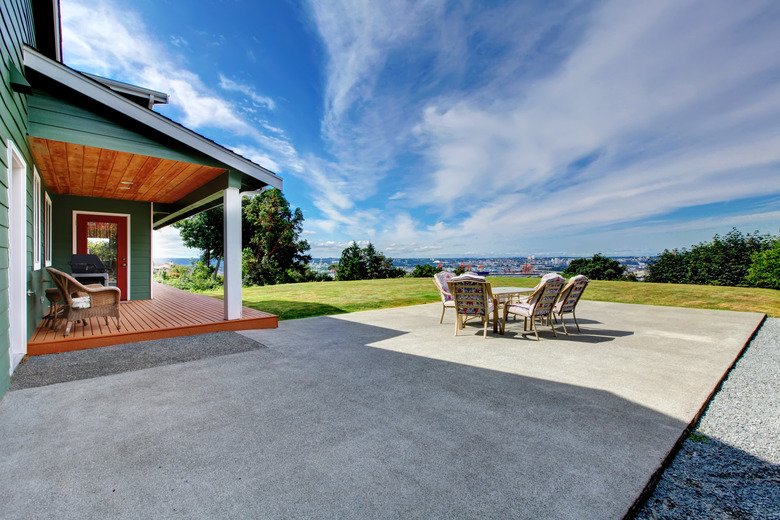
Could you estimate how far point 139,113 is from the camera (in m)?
4.57

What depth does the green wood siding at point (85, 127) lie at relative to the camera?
4.14 metres

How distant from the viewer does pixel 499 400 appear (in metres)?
2.95

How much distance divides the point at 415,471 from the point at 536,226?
885 inches

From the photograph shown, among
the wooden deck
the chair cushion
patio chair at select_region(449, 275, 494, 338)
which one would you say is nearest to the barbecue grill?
the wooden deck

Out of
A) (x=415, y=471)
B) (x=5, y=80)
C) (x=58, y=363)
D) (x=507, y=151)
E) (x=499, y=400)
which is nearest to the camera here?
(x=415, y=471)

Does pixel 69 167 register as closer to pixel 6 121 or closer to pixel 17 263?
pixel 17 263

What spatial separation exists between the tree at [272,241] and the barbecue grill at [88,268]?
12.2m

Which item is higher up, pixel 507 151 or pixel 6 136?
Result: pixel 507 151

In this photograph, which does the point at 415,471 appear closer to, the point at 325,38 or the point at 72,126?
the point at 72,126

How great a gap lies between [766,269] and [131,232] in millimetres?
21922

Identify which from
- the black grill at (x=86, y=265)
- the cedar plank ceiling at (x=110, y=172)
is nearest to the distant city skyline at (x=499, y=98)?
the cedar plank ceiling at (x=110, y=172)

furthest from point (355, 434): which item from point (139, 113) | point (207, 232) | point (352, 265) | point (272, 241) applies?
point (207, 232)

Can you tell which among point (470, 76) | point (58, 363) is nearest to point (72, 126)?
point (58, 363)

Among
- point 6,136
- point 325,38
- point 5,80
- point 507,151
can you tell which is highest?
point 325,38
